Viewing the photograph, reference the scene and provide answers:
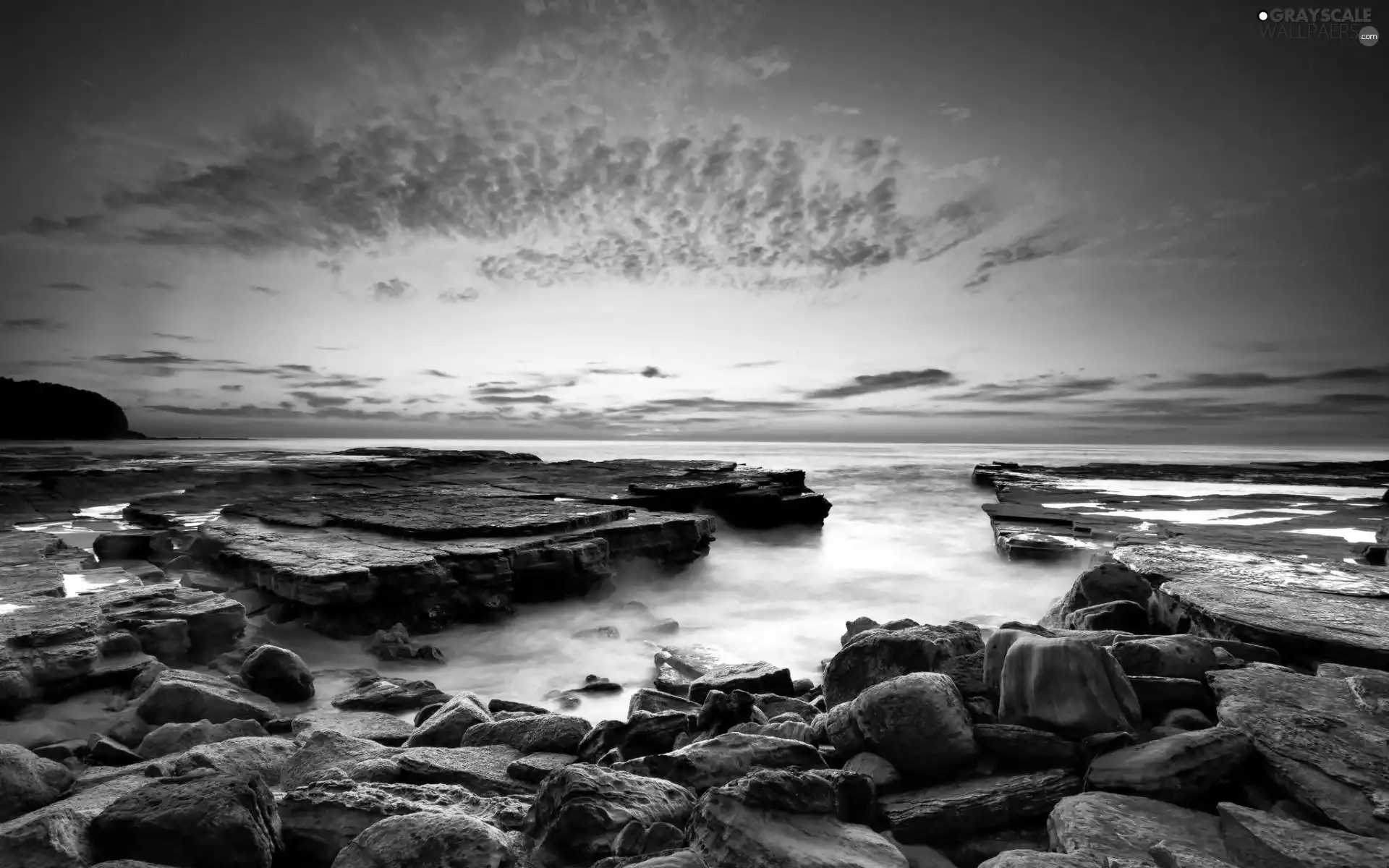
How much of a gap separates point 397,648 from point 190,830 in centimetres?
369

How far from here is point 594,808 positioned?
201 centimetres

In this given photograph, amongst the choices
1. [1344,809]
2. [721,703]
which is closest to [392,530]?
[721,703]

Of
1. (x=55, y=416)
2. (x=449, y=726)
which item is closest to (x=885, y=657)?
(x=449, y=726)

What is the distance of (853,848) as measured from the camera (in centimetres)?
194

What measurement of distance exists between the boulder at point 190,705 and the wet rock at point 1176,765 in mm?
4204

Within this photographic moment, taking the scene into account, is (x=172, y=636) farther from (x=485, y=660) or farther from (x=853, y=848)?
(x=853, y=848)

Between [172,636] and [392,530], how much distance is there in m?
3.05

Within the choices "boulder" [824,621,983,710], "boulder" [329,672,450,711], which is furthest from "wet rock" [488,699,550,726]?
"boulder" [824,621,983,710]

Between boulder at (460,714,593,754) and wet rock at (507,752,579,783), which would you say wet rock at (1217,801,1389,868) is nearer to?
wet rock at (507,752,579,783)

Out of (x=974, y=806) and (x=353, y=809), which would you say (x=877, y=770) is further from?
(x=353, y=809)

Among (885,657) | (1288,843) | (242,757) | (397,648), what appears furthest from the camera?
(397,648)

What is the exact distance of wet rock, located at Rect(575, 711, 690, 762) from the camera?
2.83 meters

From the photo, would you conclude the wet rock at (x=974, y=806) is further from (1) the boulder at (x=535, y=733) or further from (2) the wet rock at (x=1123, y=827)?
(1) the boulder at (x=535, y=733)

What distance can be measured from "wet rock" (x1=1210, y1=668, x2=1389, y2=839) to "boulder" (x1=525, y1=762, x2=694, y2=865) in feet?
6.80
